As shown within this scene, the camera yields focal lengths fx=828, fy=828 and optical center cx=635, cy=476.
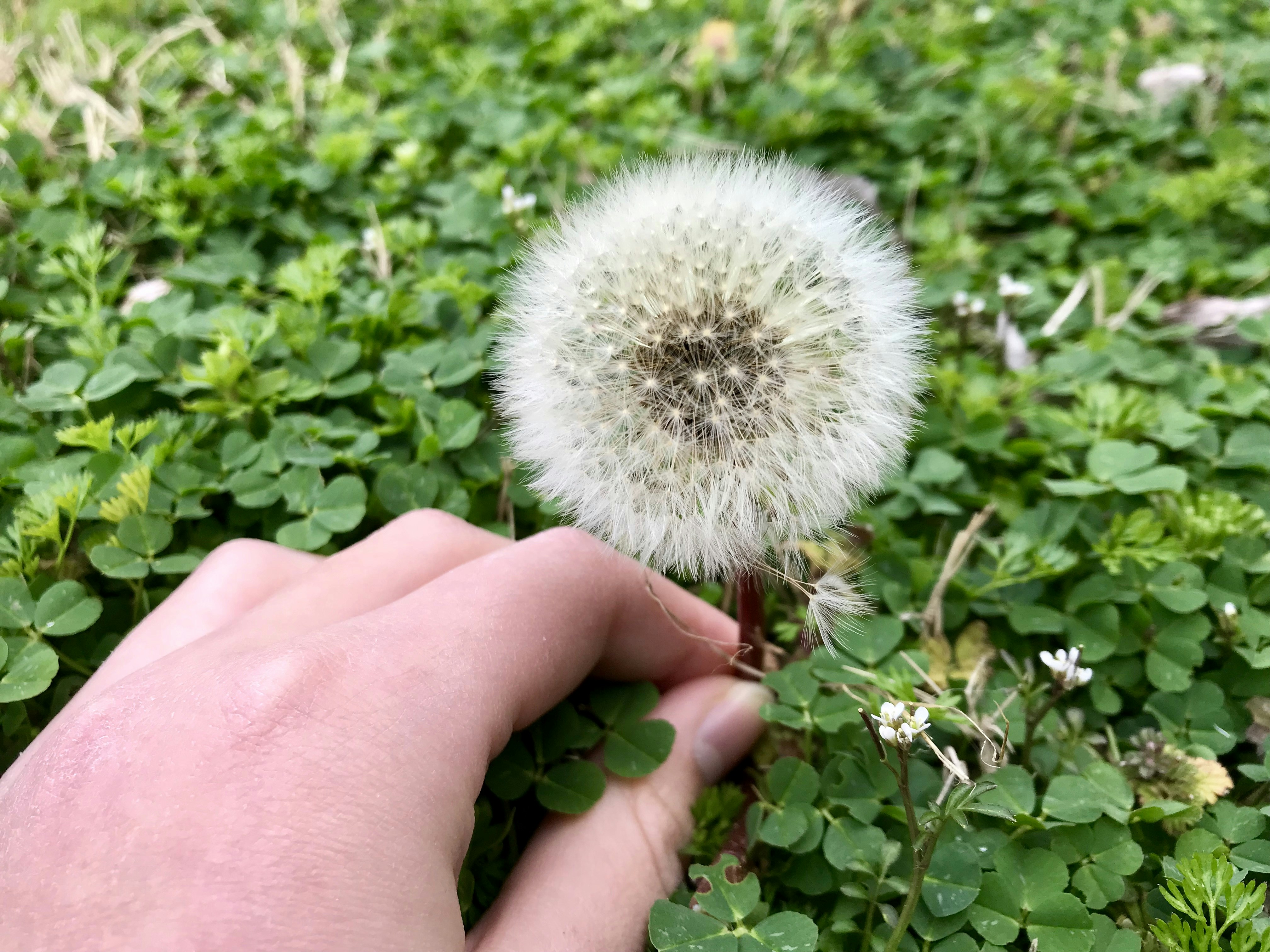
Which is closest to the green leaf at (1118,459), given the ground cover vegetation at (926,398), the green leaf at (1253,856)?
the ground cover vegetation at (926,398)

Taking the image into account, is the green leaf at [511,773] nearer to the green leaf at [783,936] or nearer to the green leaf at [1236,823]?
the green leaf at [783,936]

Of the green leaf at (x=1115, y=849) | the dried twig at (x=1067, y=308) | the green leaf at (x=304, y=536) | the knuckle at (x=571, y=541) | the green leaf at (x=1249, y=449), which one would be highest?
the knuckle at (x=571, y=541)

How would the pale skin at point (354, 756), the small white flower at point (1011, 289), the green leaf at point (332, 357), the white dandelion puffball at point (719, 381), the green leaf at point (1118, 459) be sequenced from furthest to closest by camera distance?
the small white flower at point (1011, 289), the green leaf at point (332, 357), the green leaf at point (1118, 459), the white dandelion puffball at point (719, 381), the pale skin at point (354, 756)

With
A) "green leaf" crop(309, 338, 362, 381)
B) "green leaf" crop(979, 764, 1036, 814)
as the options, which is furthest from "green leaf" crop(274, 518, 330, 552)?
"green leaf" crop(979, 764, 1036, 814)

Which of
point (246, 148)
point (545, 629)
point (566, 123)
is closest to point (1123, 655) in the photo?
point (545, 629)

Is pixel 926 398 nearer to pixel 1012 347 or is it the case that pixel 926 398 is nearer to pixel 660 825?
pixel 1012 347

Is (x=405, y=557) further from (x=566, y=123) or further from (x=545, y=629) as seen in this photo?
(x=566, y=123)

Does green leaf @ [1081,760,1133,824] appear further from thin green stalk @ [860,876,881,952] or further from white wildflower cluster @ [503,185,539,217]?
white wildflower cluster @ [503,185,539,217]
